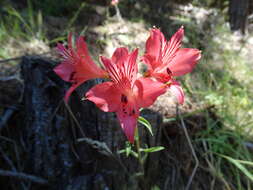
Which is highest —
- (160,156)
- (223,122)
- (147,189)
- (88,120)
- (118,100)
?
(118,100)

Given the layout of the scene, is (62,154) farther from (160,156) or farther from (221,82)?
(221,82)

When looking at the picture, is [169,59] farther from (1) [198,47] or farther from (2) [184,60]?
(1) [198,47]

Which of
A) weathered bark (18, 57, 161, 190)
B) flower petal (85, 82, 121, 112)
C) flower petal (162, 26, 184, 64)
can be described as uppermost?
flower petal (162, 26, 184, 64)

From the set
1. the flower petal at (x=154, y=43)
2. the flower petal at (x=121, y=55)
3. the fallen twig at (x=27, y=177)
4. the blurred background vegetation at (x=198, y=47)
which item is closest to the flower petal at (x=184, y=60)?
the flower petal at (x=154, y=43)

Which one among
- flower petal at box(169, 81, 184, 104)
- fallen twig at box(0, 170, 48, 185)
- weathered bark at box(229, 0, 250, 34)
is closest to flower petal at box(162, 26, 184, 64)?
flower petal at box(169, 81, 184, 104)

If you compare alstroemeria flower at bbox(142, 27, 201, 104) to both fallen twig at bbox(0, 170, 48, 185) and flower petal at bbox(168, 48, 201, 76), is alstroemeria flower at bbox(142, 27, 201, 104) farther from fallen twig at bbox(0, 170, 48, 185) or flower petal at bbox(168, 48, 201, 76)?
fallen twig at bbox(0, 170, 48, 185)

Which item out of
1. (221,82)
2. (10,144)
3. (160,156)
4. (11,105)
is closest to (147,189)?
(160,156)
